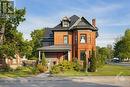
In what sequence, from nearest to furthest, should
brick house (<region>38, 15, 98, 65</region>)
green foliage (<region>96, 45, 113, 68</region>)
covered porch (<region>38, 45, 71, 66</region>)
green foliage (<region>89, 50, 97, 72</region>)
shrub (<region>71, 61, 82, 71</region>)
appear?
green foliage (<region>89, 50, 97, 72</region>), shrub (<region>71, 61, 82, 71</region>), green foliage (<region>96, 45, 113, 68</region>), brick house (<region>38, 15, 98, 65</region>), covered porch (<region>38, 45, 71, 66</region>)

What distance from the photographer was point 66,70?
46375 millimetres

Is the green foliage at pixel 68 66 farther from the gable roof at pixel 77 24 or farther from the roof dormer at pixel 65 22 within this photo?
the roof dormer at pixel 65 22

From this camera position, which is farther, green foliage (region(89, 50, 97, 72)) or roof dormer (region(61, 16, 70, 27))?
roof dormer (region(61, 16, 70, 27))

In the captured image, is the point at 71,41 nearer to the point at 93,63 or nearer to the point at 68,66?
the point at 68,66

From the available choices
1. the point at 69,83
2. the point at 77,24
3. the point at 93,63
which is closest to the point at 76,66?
the point at 93,63

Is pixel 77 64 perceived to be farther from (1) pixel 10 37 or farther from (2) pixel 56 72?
(1) pixel 10 37

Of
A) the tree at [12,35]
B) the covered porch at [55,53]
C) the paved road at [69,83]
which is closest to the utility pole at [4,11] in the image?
the tree at [12,35]

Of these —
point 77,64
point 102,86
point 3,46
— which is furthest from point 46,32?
point 102,86

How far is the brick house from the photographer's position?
5572 cm

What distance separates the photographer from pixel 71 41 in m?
59.3

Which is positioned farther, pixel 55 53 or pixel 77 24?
pixel 55 53

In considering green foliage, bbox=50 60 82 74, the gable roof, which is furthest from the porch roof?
green foliage, bbox=50 60 82 74

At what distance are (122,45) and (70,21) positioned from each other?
207 ft

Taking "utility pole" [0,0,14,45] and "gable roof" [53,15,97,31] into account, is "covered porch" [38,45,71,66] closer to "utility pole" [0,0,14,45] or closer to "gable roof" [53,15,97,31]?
"gable roof" [53,15,97,31]
